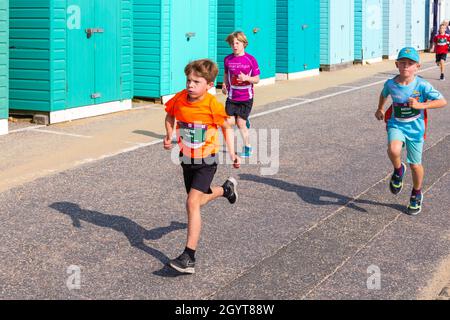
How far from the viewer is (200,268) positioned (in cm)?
624

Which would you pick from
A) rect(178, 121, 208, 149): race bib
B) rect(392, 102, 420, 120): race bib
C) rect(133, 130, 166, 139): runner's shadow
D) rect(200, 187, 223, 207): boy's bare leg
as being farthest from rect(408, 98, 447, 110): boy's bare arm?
rect(133, 130, 166, 139): runner's shadow

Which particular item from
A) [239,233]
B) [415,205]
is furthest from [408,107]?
[239,233]

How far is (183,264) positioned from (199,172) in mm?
776

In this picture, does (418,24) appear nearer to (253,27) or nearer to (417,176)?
(253,27)

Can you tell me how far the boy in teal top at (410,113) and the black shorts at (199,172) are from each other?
2.38 meters

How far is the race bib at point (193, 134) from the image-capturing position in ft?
21.0

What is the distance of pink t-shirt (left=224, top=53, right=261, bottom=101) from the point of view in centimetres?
1091

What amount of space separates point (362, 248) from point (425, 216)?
141 centimetres

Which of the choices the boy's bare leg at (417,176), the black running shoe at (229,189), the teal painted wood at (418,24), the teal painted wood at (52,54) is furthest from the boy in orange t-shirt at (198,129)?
the teal painted wood at (418,24)

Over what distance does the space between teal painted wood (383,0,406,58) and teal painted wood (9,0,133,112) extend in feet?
70.5

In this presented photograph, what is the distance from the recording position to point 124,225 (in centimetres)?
742

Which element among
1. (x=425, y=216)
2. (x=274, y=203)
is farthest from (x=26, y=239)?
(x=425, y=216)

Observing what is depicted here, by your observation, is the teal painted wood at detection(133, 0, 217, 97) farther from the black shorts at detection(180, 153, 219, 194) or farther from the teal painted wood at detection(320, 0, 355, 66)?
the black shorts at detection(180, 153, 219, 194)
